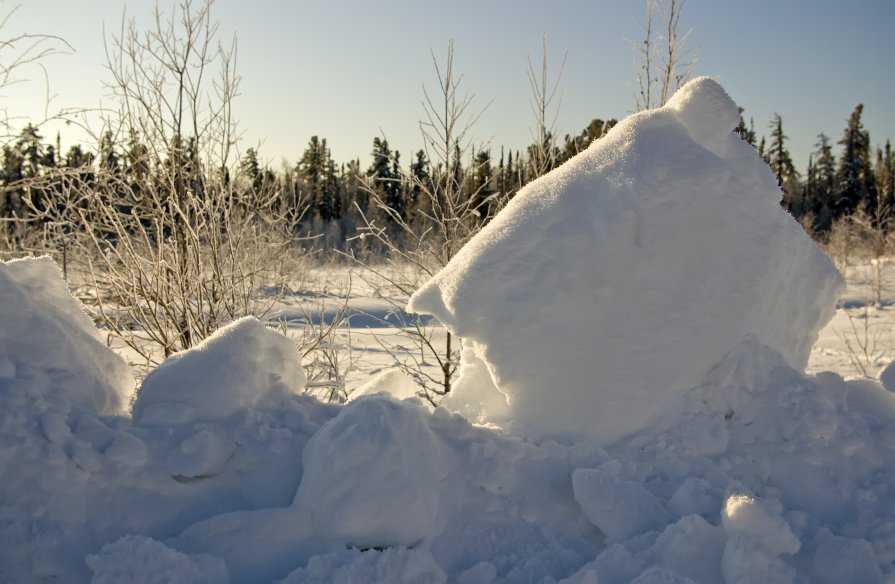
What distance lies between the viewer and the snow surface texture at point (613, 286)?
106 inches

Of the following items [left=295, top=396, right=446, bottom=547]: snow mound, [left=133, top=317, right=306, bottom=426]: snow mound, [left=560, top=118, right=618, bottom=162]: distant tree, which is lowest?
[left=295, top=396, right=446, bottom=547]: snow mound

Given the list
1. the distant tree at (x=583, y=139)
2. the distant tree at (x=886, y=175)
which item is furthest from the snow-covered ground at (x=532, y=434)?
the distant tree at (x=886, y=175)

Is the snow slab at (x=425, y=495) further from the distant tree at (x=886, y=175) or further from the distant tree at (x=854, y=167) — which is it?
the distant tree at (x=854, y=167)

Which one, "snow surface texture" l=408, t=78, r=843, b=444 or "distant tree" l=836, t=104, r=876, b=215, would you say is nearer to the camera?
"snow surface texture" l=408, t=78, r=843, b=444

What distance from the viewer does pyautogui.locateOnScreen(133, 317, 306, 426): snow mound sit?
2422mm

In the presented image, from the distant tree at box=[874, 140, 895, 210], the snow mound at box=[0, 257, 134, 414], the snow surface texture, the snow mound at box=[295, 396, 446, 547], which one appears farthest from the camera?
the distant tree at box=[874, 140, 895, 210]

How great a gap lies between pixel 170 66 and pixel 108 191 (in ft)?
4.56

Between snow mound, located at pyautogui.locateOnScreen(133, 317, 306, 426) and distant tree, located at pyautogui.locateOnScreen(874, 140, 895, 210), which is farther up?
distant tree, located at pyautogui.locateOnScreen(874, 140, 895, 210)

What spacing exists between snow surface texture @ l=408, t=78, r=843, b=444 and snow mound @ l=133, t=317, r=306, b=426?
2.38 feet

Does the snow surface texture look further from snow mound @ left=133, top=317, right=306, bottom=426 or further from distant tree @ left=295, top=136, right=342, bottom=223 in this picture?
distant tree @ left=295, top=136, right=342, bottom=223

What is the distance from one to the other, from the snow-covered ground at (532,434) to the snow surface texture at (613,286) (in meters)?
0.01

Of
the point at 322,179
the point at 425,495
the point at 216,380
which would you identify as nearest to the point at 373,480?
the point at 425,495

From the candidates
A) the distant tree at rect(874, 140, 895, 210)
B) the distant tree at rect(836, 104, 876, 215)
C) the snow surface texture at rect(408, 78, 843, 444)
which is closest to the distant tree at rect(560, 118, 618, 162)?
the snow surface texture at rect(408, 78, 843, 444)

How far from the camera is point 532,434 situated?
267 centimetres
